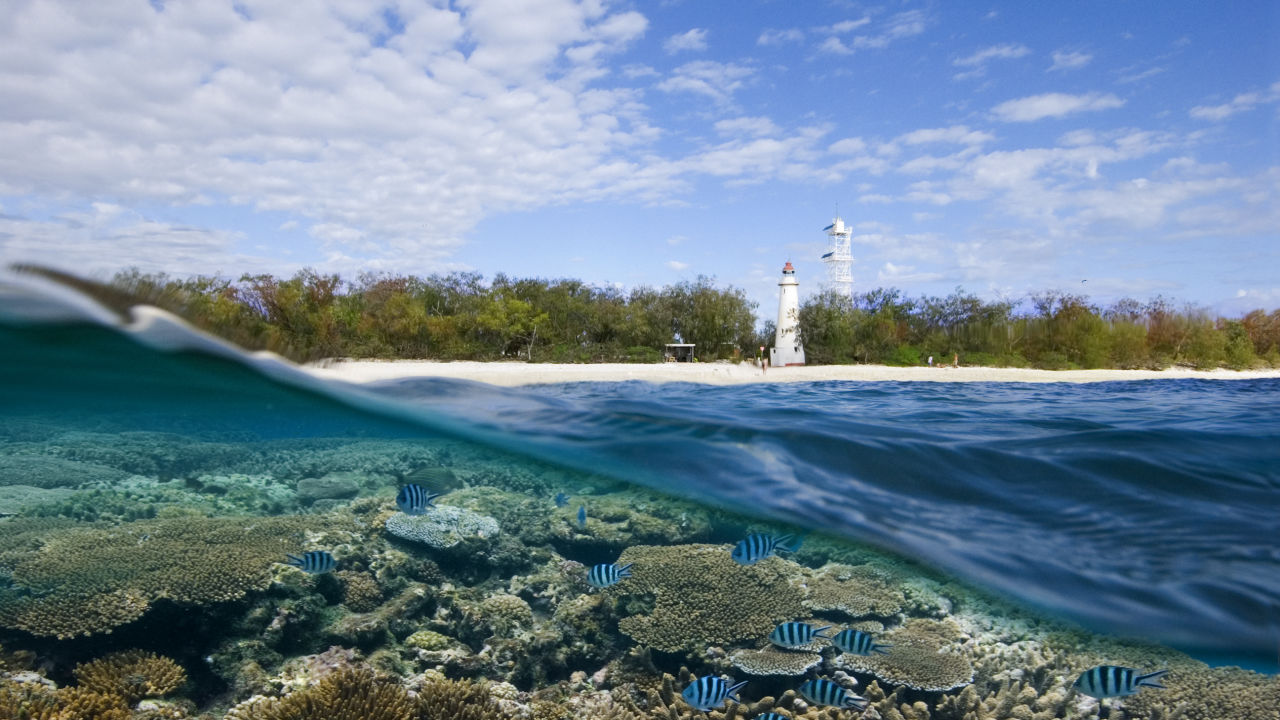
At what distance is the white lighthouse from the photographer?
126 feet

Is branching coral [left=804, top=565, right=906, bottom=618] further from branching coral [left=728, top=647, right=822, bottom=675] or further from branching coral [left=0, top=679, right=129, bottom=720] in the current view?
branching coral [left=0, top=679, right=129, bottom=720]

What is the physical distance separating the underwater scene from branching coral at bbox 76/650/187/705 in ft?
0.11

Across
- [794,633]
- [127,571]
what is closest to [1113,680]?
[794,633]

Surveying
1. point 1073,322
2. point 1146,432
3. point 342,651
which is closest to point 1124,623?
point 1146,432

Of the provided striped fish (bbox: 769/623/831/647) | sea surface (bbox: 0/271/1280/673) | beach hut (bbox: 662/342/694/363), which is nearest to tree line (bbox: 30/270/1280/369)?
beach hut (bbox: 662/342/694/363)

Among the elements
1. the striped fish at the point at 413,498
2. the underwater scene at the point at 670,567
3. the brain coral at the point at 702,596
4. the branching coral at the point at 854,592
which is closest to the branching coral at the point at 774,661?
the underwater scene at the point at 670,567

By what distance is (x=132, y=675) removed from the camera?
6305mm

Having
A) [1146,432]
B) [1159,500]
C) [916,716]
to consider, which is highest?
[1146,432]

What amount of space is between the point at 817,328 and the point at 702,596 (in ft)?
113

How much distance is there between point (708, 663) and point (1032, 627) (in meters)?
4.37

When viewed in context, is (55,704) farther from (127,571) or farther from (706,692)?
(706,692)

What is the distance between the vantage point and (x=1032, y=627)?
8.37 metres

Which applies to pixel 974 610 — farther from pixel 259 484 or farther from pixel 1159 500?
pixel 259 484

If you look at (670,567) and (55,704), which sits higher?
(670,567)
